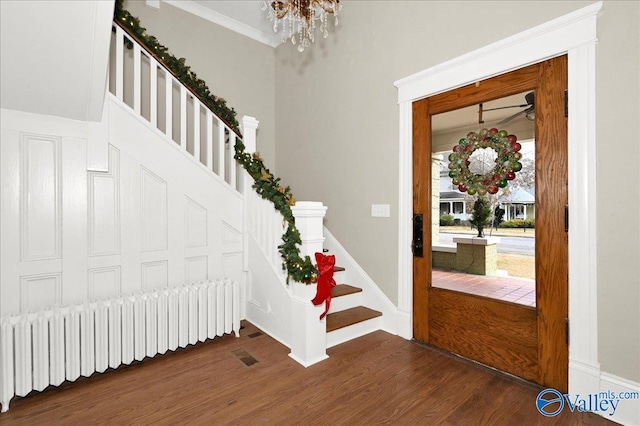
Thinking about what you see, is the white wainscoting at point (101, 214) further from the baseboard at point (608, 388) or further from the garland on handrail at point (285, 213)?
the baseboard at point (608, 388)

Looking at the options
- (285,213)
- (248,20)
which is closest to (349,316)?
(285,213)

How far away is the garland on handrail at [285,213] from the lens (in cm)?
261

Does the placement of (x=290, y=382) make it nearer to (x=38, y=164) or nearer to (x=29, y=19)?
(x=38, y=164)

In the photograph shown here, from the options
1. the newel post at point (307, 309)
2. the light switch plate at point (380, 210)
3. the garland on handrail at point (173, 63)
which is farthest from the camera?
the light switch plate at point (380, 210)

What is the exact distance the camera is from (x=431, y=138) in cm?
293

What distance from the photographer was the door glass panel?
237 centimetres

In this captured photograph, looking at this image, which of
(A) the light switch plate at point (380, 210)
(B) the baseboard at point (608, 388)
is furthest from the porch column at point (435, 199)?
(B) the baseboard at point (608, 388)

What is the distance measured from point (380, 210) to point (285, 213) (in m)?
1.10

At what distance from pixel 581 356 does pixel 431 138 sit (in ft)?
6.52

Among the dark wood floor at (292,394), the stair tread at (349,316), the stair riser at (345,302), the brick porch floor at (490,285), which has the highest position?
the brick porch floor at (490,285)

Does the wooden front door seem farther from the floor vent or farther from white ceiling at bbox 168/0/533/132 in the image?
the floor vent

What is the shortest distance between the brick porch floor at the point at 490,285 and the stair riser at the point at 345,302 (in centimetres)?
91

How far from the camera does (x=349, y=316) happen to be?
125 inches

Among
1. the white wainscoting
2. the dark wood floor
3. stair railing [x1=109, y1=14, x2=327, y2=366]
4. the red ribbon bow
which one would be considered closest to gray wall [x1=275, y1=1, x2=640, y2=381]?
the dark wood floor
